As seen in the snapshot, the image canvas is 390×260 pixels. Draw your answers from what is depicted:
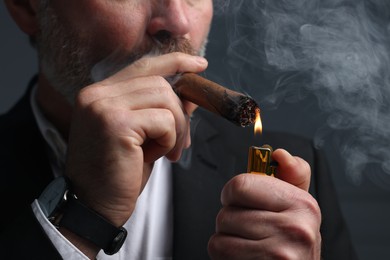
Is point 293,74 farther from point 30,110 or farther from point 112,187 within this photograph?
point 30,110

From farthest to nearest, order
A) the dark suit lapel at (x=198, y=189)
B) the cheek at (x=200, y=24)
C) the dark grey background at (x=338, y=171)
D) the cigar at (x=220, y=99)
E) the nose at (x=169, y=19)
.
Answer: the dark grey background at (x=338, y=171) → the dark suit lapel at (x=198, y=189) → the cheek at (x=200, y=24) → the nose at (x=169, y=19) → the cigar at (x=220, y=99)

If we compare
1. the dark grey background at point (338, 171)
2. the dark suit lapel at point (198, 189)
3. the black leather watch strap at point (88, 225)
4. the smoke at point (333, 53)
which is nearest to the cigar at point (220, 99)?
the black leather watch strap at point (88, 225)

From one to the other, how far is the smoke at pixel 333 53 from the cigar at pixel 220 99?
84cm

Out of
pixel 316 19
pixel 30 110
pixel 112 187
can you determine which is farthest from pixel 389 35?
pixel 30 110

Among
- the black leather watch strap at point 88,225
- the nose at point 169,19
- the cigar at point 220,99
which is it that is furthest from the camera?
the nose at point 169,19

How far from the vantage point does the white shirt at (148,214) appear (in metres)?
2.78

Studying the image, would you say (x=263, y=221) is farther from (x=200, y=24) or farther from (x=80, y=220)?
(x=200, y=24)

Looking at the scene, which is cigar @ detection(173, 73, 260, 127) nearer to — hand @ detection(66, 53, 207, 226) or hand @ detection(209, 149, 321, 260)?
hand @ detection(66, 53, 207, 226)

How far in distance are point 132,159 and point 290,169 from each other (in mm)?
526

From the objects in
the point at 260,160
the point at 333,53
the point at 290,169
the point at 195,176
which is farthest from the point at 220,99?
the point at 195,176

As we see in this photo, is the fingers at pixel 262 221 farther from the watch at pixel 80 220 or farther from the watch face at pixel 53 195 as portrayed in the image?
the watch face at pixel 53 195

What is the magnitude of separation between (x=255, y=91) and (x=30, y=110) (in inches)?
47.2

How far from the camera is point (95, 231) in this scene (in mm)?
1996

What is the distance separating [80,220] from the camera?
6.53ft
